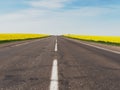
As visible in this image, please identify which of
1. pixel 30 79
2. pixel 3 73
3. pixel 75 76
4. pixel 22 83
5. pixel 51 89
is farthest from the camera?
pixel 3 73

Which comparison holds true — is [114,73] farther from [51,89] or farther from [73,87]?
[51,89]

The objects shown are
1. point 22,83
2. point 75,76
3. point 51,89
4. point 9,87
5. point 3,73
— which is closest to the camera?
point 51,89

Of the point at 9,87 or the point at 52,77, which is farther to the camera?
the point at 52,77

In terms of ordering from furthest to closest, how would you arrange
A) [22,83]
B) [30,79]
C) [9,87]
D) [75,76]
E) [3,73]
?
[3,73] → [75,76] → [30,79] → [22,83] → [9,87]

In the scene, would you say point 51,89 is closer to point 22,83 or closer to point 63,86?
point 63,86

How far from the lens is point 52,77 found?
21.2 feet

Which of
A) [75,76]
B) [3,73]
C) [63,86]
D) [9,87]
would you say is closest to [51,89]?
[63,86]

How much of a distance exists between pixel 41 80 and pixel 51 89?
3.63 feet

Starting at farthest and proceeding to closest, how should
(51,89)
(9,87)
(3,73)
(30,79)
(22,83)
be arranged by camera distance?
(3,73), (30,79), (22,83), (9,87), (51,89)

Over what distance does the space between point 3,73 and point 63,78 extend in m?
1.97

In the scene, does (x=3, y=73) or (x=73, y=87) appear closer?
(x=73, y=87)

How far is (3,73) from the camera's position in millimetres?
7238

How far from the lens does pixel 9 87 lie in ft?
17.6

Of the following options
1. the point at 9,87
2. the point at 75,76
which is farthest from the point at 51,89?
the point at 75,76
